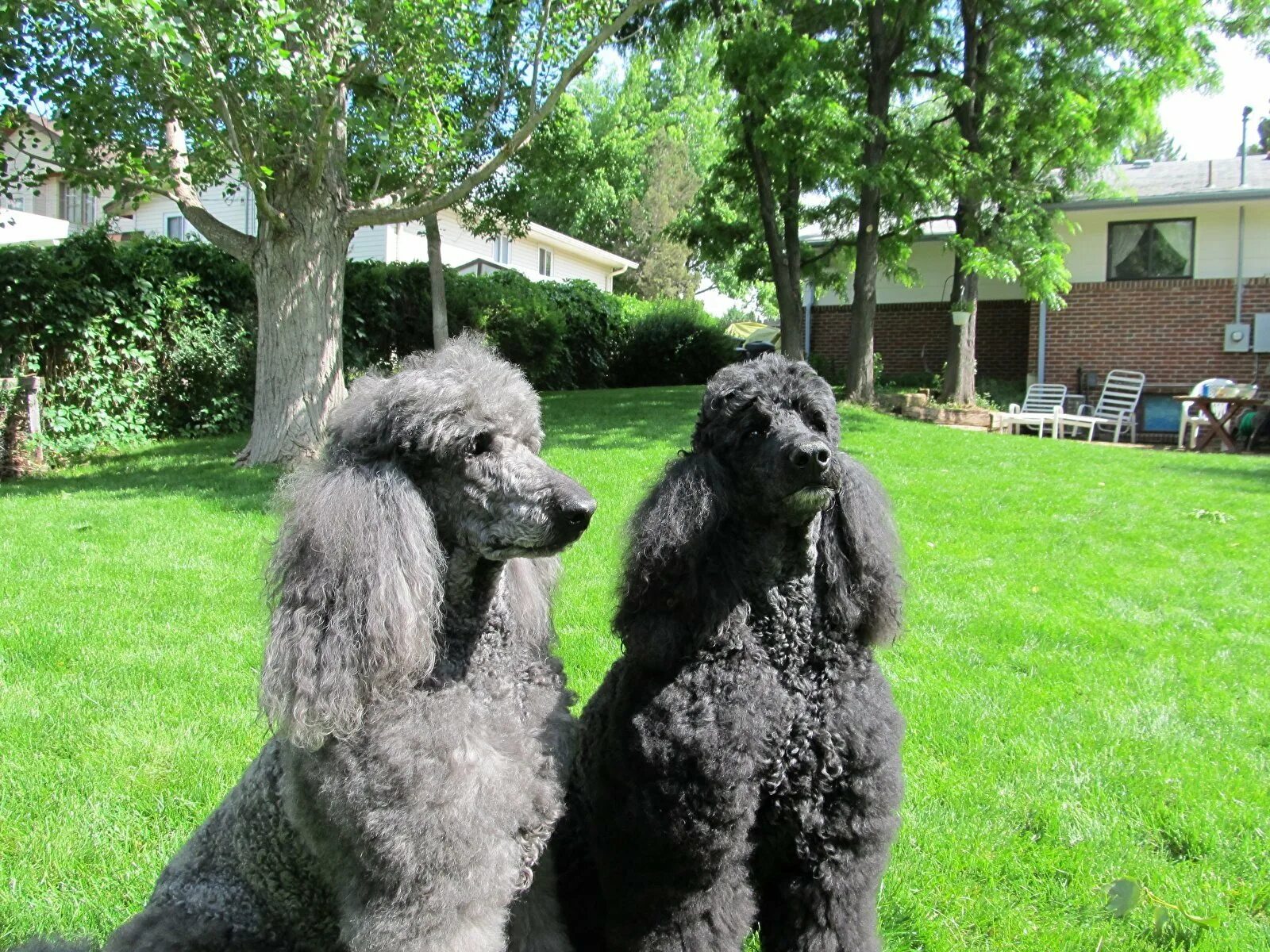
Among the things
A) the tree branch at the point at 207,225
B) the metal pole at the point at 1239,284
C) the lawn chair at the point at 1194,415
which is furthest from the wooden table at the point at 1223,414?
the tree branch at the point at 207,225

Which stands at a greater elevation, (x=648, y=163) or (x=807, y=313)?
(x=648, y=163)

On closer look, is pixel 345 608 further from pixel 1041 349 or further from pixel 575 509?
pixel 1041 349

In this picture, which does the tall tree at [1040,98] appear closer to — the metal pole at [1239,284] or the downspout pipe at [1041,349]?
the downspout pipe at [1041,349]

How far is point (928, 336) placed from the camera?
1802cm

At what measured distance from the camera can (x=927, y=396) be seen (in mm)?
13539

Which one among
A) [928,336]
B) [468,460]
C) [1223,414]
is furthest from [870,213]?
[468,460]

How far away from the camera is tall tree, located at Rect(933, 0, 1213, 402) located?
11320mm

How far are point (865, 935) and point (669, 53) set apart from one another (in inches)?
540

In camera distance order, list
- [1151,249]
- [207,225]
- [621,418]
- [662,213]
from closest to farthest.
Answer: [207,225] < [621,418] < [1151,249] < [662,213]

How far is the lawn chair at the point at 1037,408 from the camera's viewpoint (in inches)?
550

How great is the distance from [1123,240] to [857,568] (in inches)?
675

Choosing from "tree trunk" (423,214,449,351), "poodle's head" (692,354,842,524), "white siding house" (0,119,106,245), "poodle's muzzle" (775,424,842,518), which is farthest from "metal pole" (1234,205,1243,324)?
"white siding house" (0,119,106,245)

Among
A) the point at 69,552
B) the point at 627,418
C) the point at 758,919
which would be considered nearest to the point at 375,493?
the point at 758,919

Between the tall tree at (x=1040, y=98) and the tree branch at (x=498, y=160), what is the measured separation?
518cm
